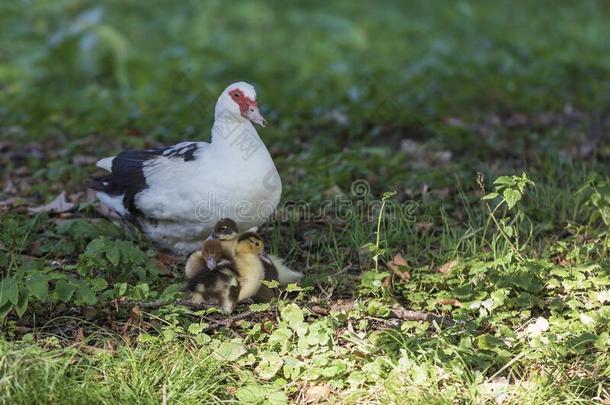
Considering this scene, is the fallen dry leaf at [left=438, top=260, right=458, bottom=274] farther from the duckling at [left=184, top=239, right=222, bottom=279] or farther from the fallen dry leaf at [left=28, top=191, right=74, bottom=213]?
the fallen dry leaf at [left=28, top=191, right=74, bottom=213]

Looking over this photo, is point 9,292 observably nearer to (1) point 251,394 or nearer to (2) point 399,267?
(1) point 251,394

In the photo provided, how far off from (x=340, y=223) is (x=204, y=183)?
91cm

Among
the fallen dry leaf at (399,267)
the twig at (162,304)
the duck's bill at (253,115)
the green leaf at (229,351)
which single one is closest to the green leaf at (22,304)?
the twig at (162,304)

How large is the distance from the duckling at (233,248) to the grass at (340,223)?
0.12 metres

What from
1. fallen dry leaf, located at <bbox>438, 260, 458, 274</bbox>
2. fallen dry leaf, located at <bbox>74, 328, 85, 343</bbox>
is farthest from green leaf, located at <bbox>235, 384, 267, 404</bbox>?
fallen dry leaf, located at <bbox>438, 260, 458, 274</bbox>

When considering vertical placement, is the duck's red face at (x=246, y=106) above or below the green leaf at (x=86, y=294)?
above

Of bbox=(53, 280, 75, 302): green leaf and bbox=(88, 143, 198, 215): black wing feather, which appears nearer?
bbox=(53, 280, 75, 302): green leaf

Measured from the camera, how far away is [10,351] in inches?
120

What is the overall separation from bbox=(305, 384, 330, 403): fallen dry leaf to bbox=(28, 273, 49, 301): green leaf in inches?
42.5

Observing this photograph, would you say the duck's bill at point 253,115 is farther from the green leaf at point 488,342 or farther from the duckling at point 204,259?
the green leaf at point 488,342

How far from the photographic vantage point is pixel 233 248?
13.2 ft

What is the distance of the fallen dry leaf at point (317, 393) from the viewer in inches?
127

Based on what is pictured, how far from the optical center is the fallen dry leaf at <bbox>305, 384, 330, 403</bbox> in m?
3.24

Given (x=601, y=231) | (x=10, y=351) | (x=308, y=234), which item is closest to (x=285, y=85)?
(x=308, y=234)
